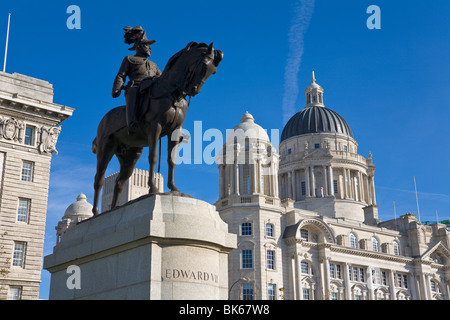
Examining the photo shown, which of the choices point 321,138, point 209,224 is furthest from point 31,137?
point 321,138

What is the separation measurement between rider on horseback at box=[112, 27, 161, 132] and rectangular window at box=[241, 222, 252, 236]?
59.9 m

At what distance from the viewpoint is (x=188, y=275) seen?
1170 centimetres

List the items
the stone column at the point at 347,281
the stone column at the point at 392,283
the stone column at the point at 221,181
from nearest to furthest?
the stone column at the point at 347,281 < the stone column at the point at 221,181 < the stone column at the point at 392,283

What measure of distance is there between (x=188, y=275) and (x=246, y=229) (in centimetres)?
6257

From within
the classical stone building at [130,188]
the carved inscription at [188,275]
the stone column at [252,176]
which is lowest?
the carved inscription at [188,275]

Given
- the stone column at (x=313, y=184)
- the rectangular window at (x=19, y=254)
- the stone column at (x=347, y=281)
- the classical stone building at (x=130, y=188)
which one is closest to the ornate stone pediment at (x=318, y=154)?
the stone column at (x=313, y=184)

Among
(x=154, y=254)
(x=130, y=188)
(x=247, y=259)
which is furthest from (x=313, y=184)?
(x=154, y=254)

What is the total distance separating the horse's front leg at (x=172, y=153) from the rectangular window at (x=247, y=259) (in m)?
Answer: 59.8

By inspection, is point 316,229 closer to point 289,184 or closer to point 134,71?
point 289,184

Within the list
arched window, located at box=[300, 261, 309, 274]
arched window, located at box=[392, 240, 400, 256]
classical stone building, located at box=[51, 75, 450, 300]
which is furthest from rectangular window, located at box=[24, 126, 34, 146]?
arched window, located at box=[392, 240, 400, 256]

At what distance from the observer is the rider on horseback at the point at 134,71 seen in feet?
44.4

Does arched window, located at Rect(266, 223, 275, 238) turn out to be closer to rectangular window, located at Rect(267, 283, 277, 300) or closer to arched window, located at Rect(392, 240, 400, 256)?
rectangular window, located at Rect(267, 283, 277, 300)

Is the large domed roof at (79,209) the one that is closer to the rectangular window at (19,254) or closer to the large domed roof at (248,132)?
the large domed roof at (248,132)
